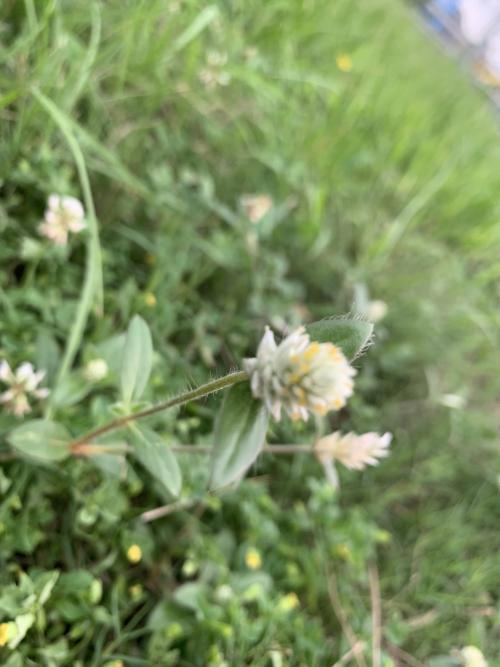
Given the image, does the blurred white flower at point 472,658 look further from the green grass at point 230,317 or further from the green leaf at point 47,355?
the green leaf at point 47,355

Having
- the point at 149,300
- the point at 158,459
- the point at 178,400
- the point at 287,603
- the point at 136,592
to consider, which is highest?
the point at 178,400

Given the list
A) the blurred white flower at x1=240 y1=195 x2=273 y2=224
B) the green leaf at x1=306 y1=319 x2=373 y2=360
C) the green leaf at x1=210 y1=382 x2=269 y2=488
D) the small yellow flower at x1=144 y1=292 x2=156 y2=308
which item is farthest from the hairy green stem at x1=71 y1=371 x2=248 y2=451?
the blurred white flower at x1=240 y1=195 x2=273 y2=224

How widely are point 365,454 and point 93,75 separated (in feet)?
4.15

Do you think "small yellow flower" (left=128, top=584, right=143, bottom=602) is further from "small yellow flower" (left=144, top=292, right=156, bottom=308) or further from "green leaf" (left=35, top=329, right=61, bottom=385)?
"small yellow flower" (left=144, top=292, right=156, bottom=308)

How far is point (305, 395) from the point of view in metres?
0.80

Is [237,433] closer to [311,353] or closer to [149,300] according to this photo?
[311,353]

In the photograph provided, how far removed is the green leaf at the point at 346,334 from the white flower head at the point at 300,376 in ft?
0.10

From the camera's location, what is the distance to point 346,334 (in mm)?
847

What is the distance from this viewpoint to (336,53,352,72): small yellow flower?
9.87 ft

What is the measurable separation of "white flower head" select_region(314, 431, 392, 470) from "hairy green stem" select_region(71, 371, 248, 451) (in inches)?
13.0

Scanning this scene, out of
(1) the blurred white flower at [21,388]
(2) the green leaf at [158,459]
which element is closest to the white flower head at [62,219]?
(1) the blurred white flower at [21,388]

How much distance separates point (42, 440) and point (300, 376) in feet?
1.72

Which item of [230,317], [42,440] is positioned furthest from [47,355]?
[230,317]

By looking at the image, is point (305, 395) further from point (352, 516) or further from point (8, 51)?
point (8, 51)
